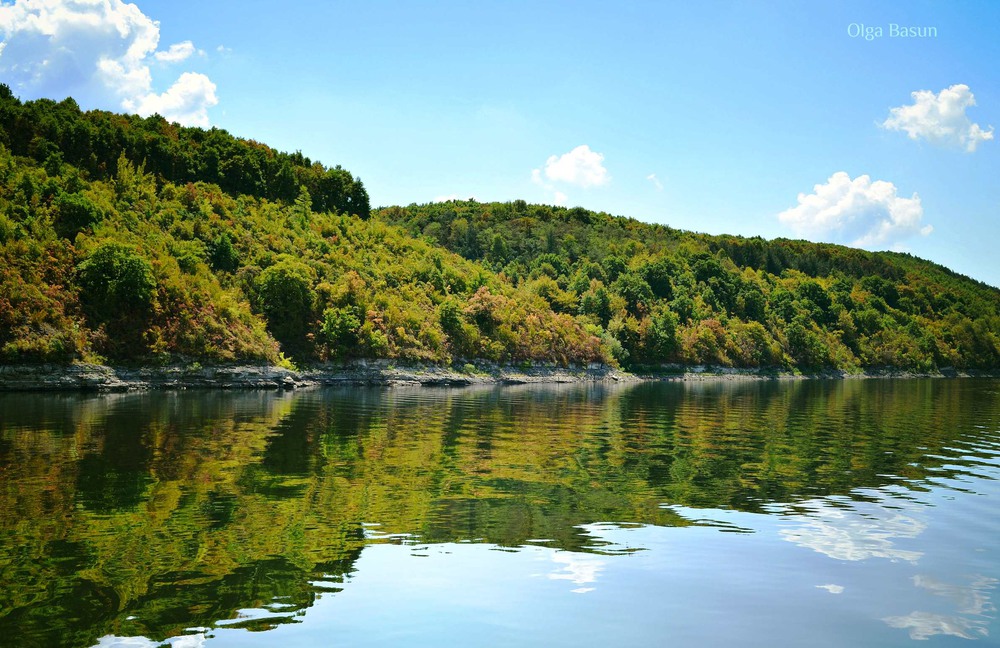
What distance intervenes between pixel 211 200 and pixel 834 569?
101536mm

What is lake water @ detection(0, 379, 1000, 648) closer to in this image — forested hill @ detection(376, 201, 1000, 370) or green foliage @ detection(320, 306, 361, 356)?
green foliage @ detection(320, 306, 361, 356)

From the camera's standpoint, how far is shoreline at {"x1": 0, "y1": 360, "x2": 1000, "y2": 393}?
62344 millimetres

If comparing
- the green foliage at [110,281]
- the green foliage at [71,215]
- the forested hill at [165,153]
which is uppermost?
the forested hill at [165,153]

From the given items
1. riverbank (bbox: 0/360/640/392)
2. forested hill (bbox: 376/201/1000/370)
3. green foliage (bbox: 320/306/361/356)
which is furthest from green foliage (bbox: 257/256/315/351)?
forested hill (bbox: 376/201/1000/370)

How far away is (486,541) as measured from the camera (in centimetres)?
1642

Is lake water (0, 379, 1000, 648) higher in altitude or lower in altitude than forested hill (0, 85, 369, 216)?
lower

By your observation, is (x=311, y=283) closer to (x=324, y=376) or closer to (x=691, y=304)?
(x=324, y=376)

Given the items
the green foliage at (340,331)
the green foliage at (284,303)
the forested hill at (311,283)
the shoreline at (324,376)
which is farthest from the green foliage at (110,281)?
the green foliage at (340,331)

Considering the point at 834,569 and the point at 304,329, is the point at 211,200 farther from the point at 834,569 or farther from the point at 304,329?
the point at 834,569

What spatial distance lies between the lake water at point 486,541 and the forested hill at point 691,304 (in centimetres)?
10464

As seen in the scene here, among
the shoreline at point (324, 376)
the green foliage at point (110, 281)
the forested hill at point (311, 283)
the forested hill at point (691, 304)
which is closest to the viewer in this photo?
the shoreline at point (324, 376)

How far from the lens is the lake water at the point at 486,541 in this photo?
11.6 metres

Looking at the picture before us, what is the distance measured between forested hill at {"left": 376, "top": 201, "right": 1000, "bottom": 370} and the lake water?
104643 mm

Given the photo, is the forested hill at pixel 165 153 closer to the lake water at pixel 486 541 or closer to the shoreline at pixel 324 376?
the shoreline at pixel 324 376
